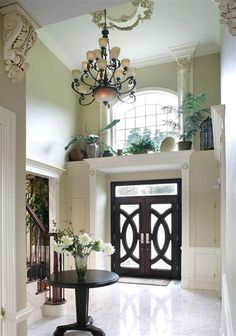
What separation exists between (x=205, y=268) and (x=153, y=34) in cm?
529

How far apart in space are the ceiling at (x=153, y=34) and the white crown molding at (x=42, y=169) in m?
2.72

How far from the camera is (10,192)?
176cm

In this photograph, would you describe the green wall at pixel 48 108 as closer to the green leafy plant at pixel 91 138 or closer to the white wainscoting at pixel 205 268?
the green leafy plant at pixel 91 138

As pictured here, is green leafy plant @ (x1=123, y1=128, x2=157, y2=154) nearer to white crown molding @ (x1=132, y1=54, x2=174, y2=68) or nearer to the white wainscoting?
white crown molding @ (x1=132, y1=54, x2=174, y2=68)

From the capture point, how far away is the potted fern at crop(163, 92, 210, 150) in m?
7.12

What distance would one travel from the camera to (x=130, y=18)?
6.28 meters

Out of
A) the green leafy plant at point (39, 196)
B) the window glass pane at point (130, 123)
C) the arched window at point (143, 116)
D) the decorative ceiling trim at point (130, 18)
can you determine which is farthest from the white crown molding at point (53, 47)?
the green leafy plant at point (39, 196)

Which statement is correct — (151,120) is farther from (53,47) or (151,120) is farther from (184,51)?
(53,47)

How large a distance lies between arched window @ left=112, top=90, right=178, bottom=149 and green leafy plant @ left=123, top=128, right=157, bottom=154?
151 millimetres

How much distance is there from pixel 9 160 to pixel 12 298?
771 millimetres

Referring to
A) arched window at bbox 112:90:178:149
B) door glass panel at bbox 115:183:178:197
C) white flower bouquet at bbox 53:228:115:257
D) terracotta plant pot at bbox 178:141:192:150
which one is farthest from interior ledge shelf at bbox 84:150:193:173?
white flower bouquet at bbox 53:228:115:257

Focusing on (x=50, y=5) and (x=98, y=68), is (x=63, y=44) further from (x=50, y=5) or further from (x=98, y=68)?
(x=50, y=5)

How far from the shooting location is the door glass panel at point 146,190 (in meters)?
7.87

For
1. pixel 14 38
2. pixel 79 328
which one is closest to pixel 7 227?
pixel 14 38
